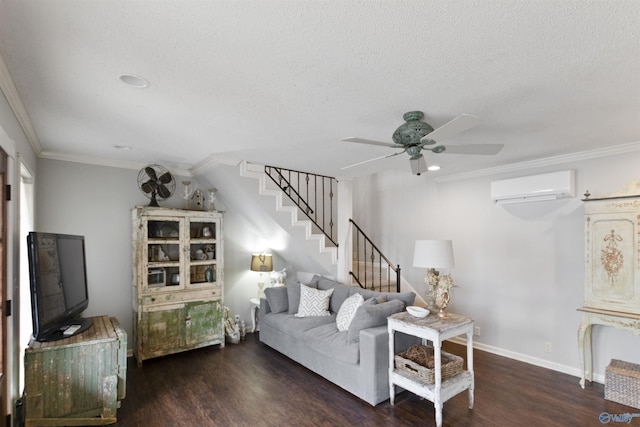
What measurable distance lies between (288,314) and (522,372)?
278cm

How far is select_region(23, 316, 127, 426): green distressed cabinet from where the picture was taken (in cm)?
245

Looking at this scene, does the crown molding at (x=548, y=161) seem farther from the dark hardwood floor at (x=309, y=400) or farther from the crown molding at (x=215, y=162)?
the crown molding at (x=215, y=162)

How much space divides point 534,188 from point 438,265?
1758mm

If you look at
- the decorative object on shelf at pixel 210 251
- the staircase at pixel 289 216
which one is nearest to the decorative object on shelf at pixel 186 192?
the decorative object on shelf at pixel 210 251

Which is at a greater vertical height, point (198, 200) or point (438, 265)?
point (198, 200)

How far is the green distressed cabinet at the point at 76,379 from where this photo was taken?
245cm

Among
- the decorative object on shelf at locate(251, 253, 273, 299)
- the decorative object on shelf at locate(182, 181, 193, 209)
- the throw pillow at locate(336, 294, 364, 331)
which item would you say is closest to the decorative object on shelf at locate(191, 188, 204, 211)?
the decorative object on shelf at locate(182, 181, 193, 209)

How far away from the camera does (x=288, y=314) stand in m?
4.36

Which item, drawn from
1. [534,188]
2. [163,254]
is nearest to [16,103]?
[163,254]

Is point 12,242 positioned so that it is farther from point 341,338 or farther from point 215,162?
point 341,338

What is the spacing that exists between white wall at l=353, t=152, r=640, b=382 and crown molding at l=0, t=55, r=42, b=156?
15.2 ft

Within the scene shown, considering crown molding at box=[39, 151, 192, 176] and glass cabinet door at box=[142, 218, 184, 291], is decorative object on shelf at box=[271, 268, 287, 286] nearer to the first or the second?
glass cabinet door at box=[142, 218, 184, 291]

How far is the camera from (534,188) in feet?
12.5

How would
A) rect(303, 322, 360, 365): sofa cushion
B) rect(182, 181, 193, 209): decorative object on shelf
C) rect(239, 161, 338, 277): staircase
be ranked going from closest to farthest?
rect(303, 322, 360, 365): sofa cushion, rect(239, 161, 338, 277): staircase, rect(182, 181, 193, 209): decorative object on shelf
